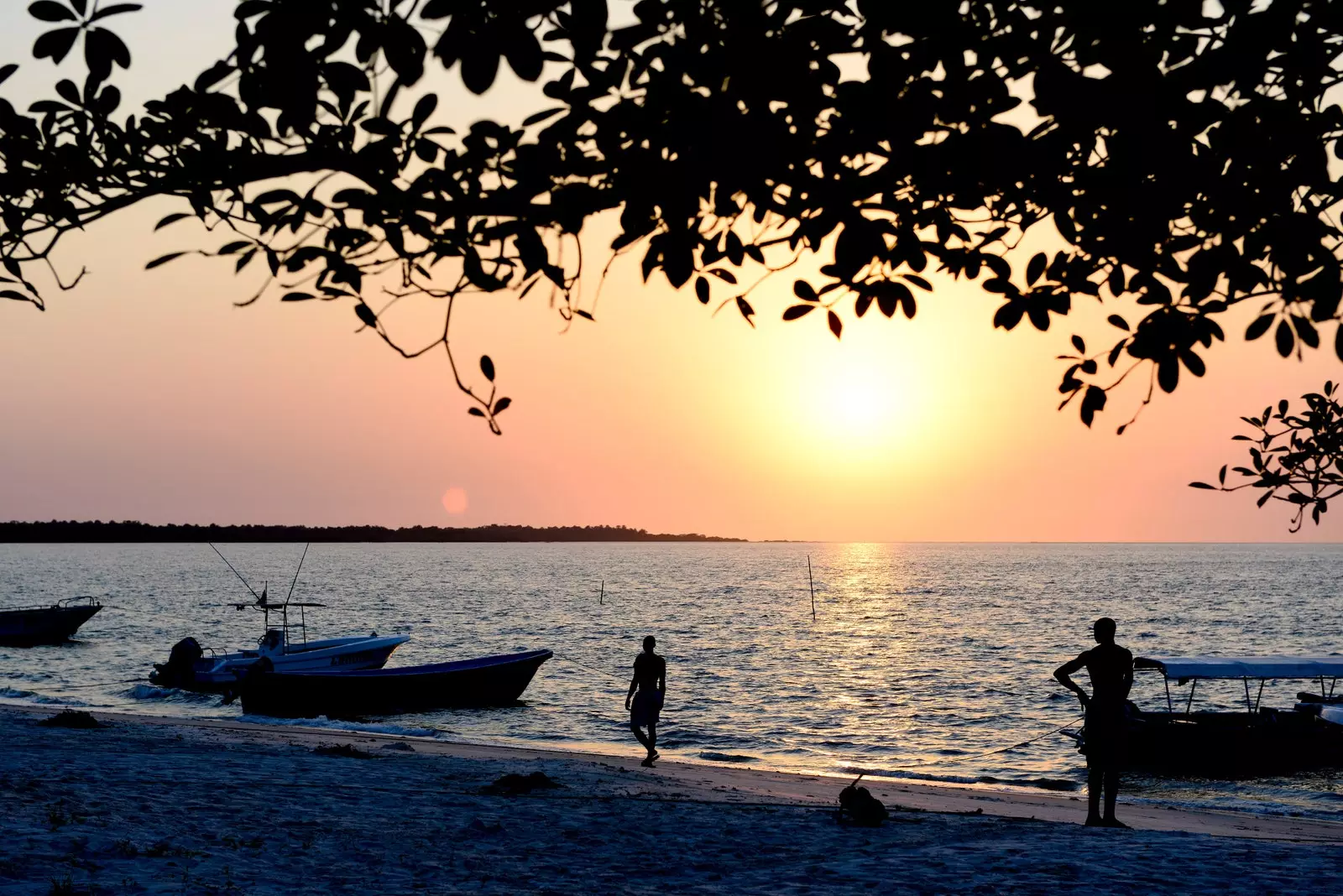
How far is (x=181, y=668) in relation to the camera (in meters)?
39.1

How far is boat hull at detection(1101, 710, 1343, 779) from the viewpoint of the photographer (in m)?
26.2

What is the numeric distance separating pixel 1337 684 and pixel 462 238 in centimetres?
4710

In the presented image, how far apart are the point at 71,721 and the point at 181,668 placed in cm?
1533

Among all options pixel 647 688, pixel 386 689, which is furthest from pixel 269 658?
pixel 647 688

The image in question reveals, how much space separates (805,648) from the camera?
63.7 metres

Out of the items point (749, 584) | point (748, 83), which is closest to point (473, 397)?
point (748, 83)

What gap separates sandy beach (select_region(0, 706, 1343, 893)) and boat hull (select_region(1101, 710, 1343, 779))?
25.5 feet

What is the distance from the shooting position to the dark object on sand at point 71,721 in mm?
23922

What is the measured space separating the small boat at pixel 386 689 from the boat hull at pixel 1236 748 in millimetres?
18935

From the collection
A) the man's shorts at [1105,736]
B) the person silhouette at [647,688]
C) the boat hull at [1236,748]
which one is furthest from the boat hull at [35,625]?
the man's shorts at [1105,736]

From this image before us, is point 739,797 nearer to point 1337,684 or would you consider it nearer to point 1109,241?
point 1109,241

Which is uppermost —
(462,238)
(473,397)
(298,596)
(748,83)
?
(748,83)

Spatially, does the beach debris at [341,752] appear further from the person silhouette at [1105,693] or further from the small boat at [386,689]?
the person silhouette at [1105,693]

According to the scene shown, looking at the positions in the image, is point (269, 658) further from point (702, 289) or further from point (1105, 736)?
point (702, 289)
